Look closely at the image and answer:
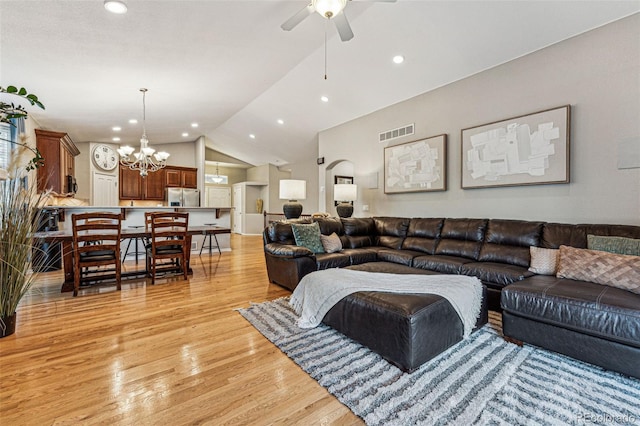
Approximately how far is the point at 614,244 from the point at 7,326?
503 cm

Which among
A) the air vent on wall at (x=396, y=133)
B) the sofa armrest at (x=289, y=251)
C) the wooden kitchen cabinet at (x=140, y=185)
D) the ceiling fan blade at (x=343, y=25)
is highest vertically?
the ceiling fan blade at (x=343, y=25)

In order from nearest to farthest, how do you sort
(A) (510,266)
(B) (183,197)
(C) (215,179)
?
(A) (510,266), (B) (183,197), (C) (215,179)

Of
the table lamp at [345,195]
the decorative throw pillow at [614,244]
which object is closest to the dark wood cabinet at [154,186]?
the table lamp at [345,195]

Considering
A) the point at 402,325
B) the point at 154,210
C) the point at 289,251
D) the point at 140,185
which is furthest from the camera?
the point at 140,185

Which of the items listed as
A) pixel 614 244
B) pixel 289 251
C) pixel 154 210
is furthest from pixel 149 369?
pixel 154 210

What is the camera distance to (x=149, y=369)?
1838mm

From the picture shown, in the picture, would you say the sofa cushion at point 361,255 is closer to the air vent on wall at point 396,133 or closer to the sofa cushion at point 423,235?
the sofa cushion at point 423,235

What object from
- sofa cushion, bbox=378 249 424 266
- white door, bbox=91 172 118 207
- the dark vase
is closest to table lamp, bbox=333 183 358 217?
sofa cushion, bbox=378 249 424 266

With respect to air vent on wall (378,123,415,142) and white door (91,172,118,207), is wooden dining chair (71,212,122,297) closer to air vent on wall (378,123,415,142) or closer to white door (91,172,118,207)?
air vent on wall (378,123,415,142)

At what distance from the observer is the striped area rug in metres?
1.42

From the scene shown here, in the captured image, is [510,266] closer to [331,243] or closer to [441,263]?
[441,263]

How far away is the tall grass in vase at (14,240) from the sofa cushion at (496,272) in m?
3.89

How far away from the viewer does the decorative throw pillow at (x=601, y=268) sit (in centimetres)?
206

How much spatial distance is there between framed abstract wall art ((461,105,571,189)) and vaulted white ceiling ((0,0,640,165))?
0.82m
